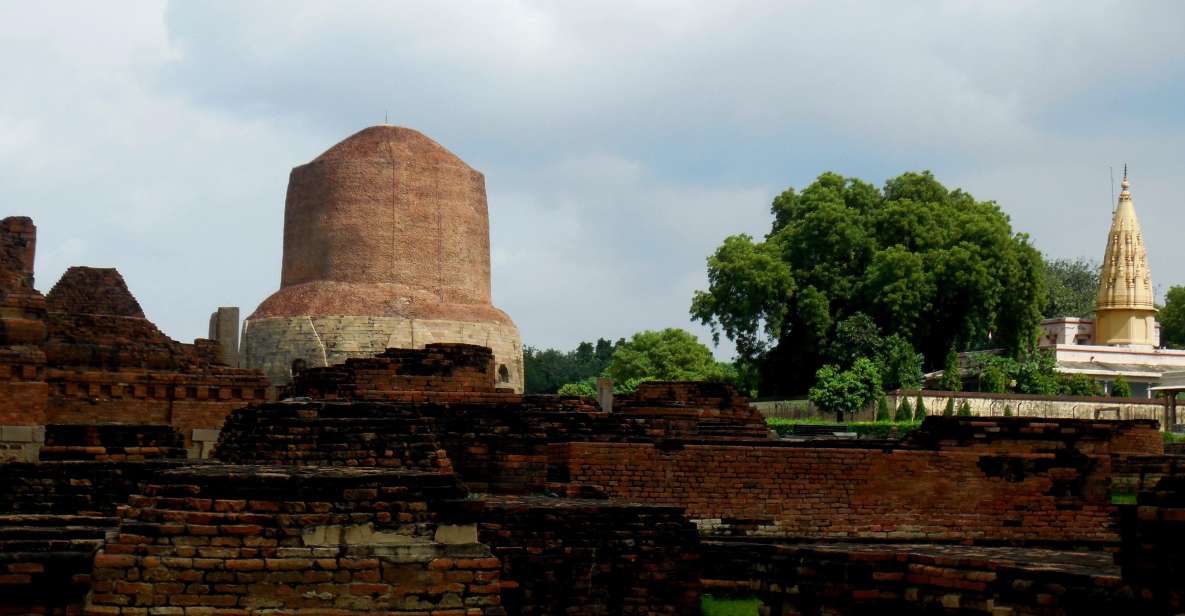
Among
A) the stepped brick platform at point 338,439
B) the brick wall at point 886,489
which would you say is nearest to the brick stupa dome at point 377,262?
the brick wall at point 886,489

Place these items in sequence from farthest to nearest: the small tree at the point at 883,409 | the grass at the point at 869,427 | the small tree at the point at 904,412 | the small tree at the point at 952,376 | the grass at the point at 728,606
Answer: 1. the small tree at the point at 952,376
2. the small tree at the point at 883,409
3. the small tree at the point at 904,412
4. the grass at the point at 869,427
5. the grass at the point at 728,606

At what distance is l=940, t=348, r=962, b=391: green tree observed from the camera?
35.0m

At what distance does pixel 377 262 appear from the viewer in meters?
28.3

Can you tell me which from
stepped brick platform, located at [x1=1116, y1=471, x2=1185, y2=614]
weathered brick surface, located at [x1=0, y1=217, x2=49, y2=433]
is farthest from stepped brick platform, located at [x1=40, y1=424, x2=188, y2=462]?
stepped brick platform, located at [x1=1116, y1=471, x2=1185, y2=614]

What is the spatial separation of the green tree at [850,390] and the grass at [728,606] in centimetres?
2542

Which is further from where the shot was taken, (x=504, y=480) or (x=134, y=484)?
(x=504, y=480)

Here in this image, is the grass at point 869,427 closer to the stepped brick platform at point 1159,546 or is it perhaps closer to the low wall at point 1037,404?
the low wall at point 1037,404

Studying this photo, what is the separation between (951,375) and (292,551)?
3150 centimetres

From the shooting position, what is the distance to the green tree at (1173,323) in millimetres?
58844

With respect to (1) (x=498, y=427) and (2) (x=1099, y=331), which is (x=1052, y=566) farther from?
(2) (x=1099, y=331)

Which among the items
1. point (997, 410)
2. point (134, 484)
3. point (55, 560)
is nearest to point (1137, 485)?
point (134, 484)

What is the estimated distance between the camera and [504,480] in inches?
390

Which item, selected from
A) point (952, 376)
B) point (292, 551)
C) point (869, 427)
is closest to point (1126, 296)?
point (952, 376)

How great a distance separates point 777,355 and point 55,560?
33262 mm
